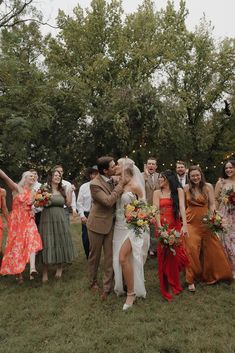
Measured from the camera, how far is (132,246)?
586 cm

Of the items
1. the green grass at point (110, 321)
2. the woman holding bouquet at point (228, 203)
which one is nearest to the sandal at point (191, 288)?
the green grass at point (110, 321)

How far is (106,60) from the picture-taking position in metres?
28.5

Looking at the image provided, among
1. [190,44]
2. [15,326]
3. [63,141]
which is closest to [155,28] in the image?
[190,44]

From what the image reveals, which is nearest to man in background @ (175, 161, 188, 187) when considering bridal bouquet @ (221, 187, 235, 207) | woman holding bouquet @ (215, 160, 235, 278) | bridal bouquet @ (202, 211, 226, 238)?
woman holding bouquet @ (215, 160, 235, 278)

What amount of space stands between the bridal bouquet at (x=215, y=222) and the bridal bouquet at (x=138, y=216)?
1216 millimetres

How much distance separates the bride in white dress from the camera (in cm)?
579

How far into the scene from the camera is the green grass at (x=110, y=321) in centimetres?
437

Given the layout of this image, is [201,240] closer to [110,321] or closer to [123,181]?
[123,181]

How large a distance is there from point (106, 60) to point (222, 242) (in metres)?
23.5

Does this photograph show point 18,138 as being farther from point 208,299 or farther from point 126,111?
point 208,299

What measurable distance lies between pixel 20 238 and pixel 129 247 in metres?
2.53

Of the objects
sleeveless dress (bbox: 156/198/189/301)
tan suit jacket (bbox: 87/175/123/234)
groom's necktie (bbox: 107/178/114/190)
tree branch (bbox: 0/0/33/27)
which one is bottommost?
sleeveless dress (bbox: 156/198/189/301)

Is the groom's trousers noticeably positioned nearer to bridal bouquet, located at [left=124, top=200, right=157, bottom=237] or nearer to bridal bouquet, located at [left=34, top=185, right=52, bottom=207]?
bridal bouquet, located at [left=124, top=200, right=157, bottom=237]

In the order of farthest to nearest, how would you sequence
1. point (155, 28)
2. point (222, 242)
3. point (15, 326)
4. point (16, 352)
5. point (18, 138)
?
point (155, 28)
point (18, 138)
point (222, 242)
point (15, 326)
point (16, 352)
